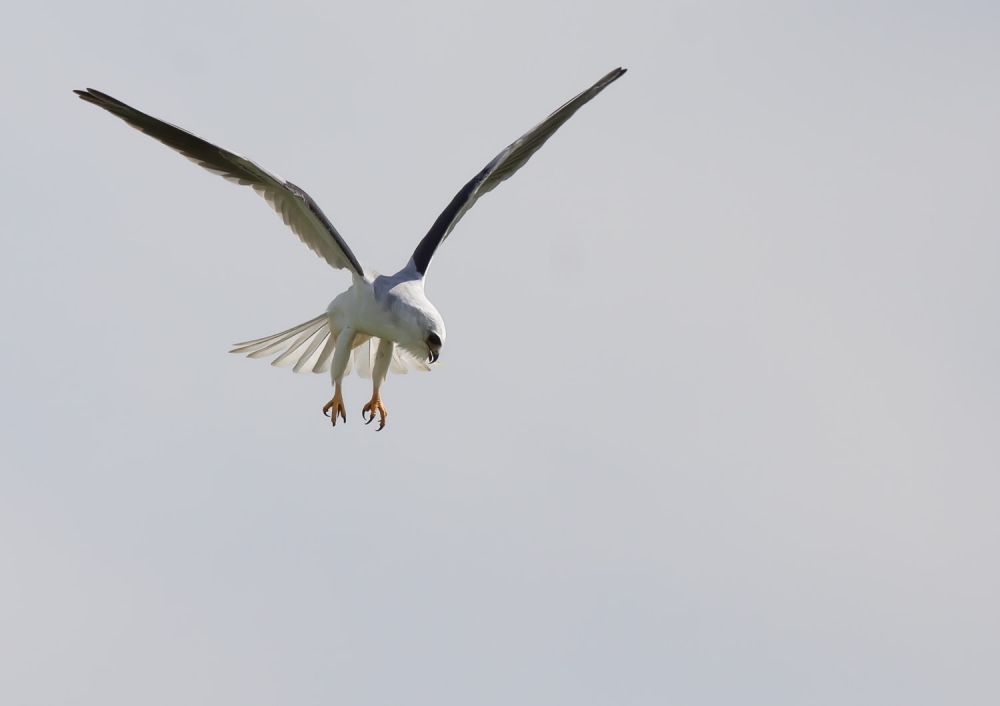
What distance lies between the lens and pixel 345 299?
1082 centimetres

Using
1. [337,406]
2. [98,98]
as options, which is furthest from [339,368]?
[98,98]

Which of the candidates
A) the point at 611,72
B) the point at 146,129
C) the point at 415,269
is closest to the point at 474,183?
the point at 415,269

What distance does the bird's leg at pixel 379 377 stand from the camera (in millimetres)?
11055

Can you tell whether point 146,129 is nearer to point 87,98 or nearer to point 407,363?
point 87,98

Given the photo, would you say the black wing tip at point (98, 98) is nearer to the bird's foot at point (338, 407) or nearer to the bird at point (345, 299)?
the bird at point (345, 299)

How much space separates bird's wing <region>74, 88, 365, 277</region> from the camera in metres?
10.3

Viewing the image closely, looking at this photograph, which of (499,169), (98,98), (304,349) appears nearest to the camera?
(98,98)

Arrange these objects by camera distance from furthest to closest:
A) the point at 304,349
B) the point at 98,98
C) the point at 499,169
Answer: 1. the point at 499,169
2. the point at 304,349
3. the point at 98,98

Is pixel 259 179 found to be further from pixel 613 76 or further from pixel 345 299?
pixel 613 76

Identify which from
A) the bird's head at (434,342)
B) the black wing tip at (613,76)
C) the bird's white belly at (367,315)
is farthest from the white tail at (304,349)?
the black wing tip at (613,76)

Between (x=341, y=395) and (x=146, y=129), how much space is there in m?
2.12

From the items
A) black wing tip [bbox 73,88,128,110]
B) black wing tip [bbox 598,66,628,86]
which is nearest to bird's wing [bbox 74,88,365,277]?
black wing tip [bbox 73,88,128,110]

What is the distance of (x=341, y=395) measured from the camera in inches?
427

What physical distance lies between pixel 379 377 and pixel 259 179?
157 centimetres
